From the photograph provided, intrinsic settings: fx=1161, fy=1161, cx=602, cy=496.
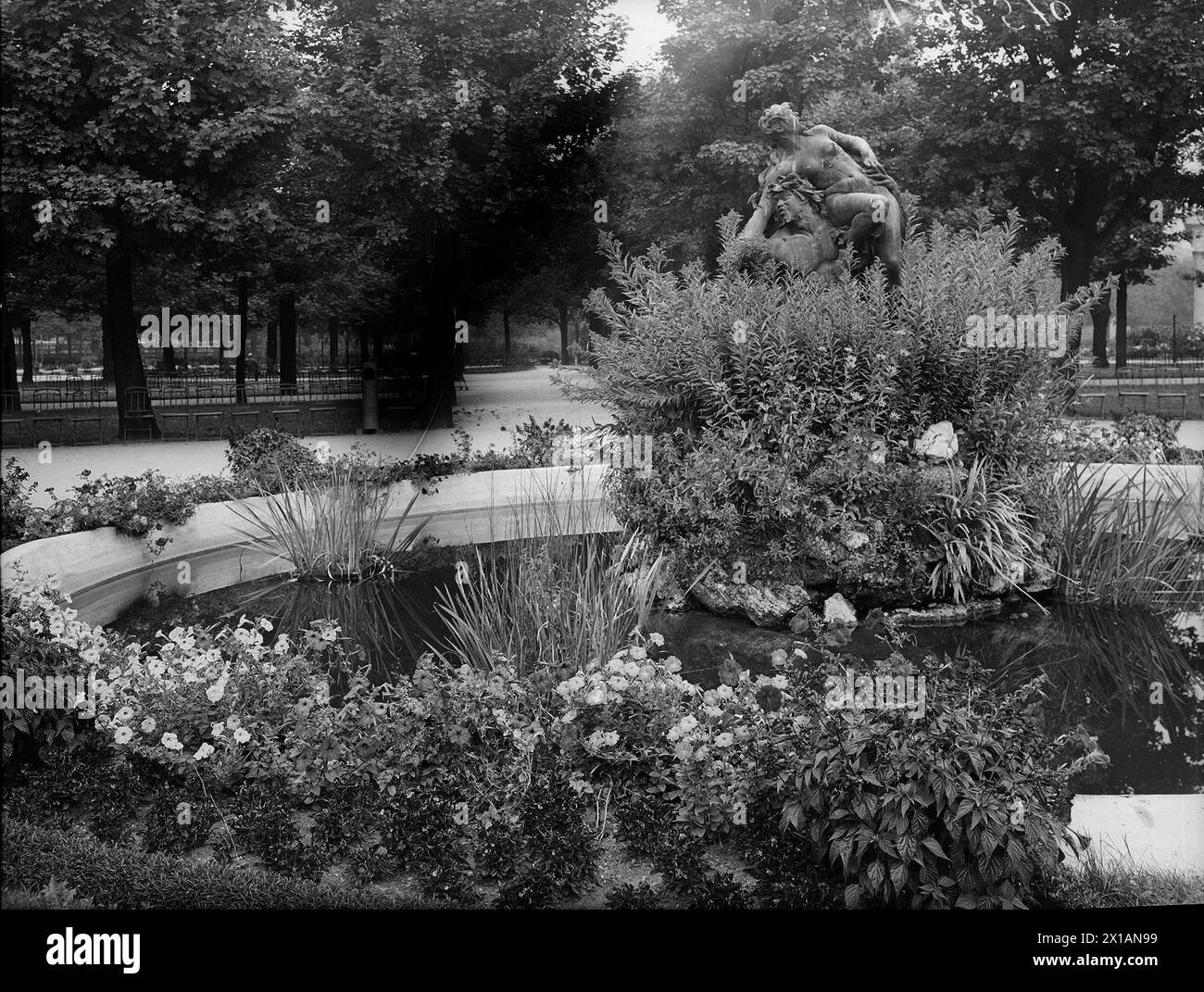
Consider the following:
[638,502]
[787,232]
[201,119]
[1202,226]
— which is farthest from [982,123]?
[638,502]

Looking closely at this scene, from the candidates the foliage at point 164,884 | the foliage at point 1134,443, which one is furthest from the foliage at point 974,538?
the foliage at point 164,884

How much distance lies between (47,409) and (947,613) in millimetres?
15342

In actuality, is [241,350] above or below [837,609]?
above

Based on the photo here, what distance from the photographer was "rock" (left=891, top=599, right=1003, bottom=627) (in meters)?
6.10

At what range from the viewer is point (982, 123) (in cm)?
1516

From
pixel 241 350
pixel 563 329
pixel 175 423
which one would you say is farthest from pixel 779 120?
pixel 563 329

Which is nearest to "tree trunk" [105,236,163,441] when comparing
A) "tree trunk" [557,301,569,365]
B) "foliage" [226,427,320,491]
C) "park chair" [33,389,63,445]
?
"park chair" [33,389,63,445]

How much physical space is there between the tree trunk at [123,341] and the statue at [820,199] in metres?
9.69

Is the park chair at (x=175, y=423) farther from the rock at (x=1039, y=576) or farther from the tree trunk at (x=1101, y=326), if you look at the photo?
the tree trunk at (x=1101, y=326)

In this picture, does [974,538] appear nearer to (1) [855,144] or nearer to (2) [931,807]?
(1) [855,144]

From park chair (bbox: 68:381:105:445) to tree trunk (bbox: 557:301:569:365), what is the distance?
740 cm

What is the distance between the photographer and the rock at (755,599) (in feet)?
19.9

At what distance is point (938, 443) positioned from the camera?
251 inches
